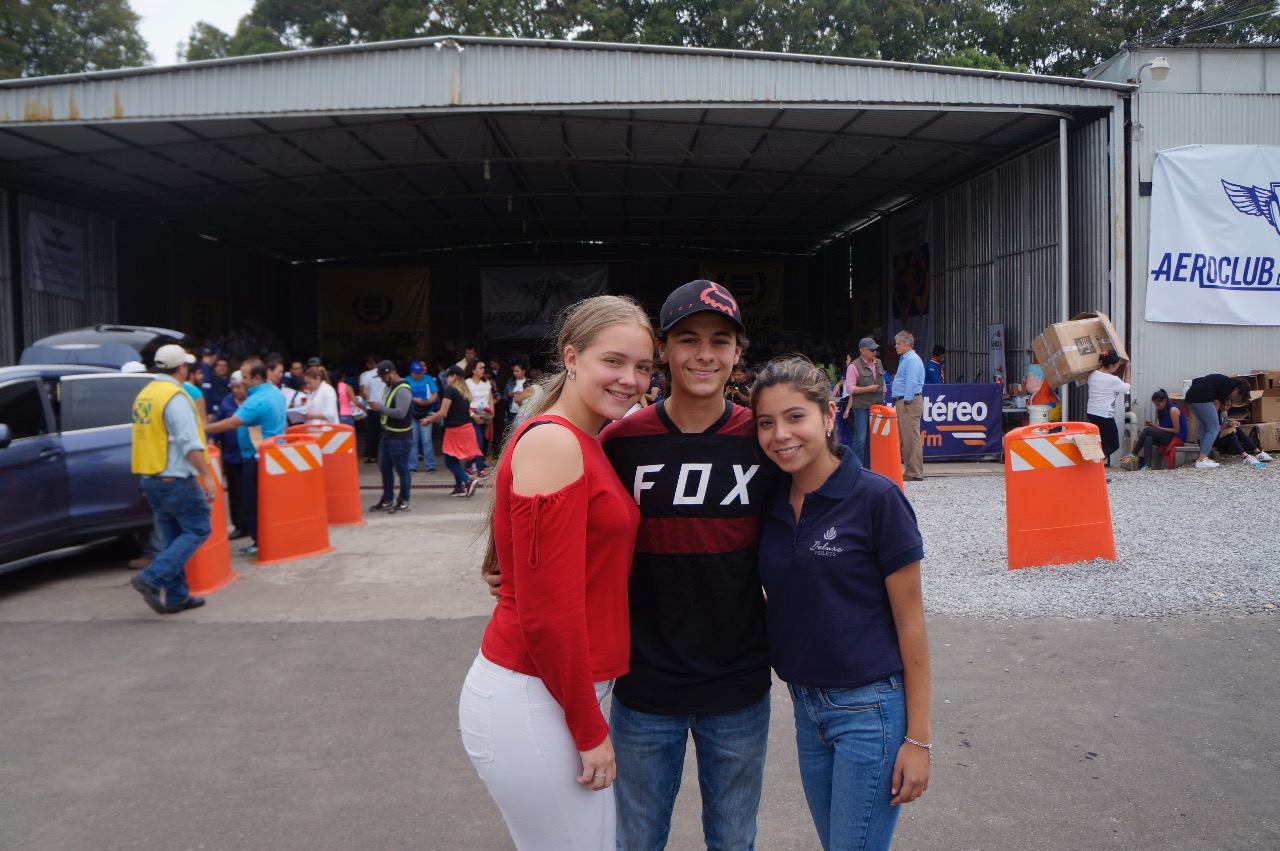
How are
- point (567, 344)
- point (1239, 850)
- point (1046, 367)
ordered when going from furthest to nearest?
point (1046, 367) < point (1239, 850) < point (567, 344)

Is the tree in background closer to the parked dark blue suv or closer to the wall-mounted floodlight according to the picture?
the parked dark blue suv

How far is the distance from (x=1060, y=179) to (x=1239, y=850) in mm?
13309

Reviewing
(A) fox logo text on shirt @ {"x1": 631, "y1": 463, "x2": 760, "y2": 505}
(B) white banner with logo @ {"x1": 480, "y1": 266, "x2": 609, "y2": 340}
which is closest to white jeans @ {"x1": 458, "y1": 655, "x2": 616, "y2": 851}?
(A) fox logo text on shirt @ {"x1": 631, "y1": 463, "x2": 760, "y2": 505}

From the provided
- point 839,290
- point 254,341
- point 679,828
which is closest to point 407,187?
point 254,341

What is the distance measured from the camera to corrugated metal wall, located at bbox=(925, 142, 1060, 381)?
640 inches

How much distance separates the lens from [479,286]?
3241 centimetres

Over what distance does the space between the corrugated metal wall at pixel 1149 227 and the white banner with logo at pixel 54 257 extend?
1992 centimetres

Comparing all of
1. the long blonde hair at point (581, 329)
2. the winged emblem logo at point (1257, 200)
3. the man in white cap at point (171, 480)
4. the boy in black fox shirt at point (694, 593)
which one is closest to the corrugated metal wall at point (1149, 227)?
the winged emblem logo at point (1257, 200)

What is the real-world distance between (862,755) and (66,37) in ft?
142

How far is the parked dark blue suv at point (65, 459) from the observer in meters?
7.16

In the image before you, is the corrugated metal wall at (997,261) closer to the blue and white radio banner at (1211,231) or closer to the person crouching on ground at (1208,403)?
the blue and white radio banner at (1211,231)

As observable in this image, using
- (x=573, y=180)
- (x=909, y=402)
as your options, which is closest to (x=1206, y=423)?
(x=909, y=402)

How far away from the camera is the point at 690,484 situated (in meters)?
2.26

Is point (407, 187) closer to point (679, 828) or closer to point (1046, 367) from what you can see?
point (1046, 367)
